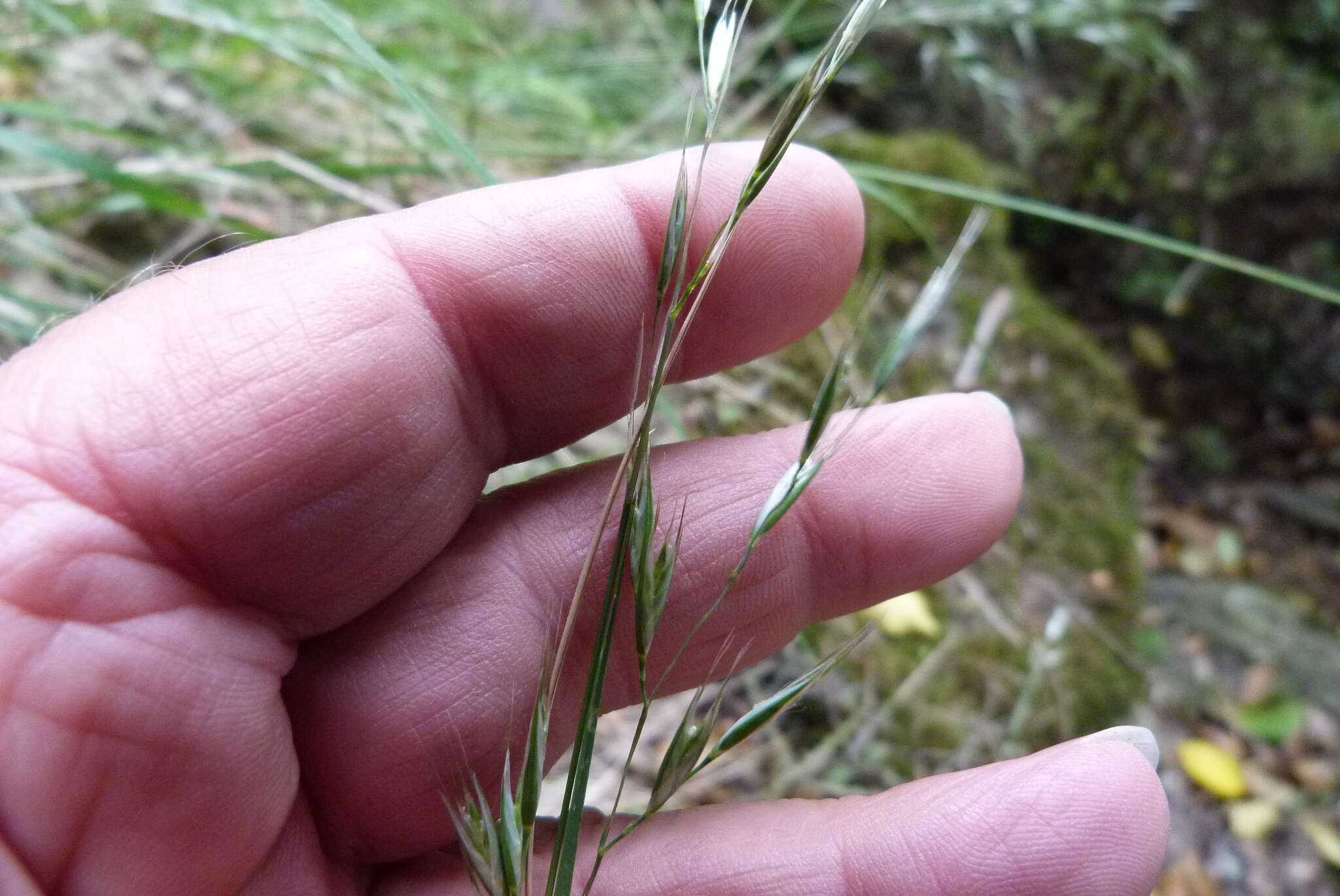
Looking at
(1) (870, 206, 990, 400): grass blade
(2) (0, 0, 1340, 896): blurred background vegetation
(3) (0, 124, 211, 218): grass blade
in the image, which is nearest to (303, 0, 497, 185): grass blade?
(2) (0, 0, 1340, 896): blurred background vegetation

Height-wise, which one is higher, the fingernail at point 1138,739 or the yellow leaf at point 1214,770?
the fingernail at point 1138,739

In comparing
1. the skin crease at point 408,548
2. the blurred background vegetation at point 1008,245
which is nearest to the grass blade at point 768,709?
the skin crease at point 408,548

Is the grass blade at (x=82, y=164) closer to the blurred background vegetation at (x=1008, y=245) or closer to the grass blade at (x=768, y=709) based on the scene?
the blurred background vegetation at (x=1008, y=245)

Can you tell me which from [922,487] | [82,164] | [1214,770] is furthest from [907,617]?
[82,164]

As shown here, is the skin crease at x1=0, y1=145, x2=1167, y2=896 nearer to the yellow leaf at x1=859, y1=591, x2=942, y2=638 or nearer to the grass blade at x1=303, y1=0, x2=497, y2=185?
the grass blade at x1=303, y1=0, x2=497, y2=185

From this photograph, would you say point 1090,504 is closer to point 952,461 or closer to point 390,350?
point 952,461

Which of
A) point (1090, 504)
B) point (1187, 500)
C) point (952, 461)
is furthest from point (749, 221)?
point (1187, 500)
